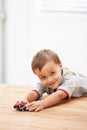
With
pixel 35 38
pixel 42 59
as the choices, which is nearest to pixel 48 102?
pixel 42 59

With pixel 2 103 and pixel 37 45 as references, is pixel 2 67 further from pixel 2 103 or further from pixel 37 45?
pixel 2 103

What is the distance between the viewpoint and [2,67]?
8.19 ft

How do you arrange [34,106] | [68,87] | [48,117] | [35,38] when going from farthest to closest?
[35,38]
[68,87]
[34,106]
[48,117]

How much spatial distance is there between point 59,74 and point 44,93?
0.17 m

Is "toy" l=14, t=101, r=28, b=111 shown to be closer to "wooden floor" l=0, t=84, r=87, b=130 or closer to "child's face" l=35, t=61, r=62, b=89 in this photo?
"wooden floor" l=0, t=84, r=87, b=130

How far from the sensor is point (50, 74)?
1.34 meters

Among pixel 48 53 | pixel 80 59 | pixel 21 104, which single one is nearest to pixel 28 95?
pixel 21 104

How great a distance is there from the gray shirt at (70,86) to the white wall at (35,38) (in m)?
0.72

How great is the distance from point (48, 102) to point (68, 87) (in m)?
0.14

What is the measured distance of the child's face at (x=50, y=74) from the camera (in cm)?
132

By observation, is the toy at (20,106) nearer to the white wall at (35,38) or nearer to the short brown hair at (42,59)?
the short brown hair at (42,59)

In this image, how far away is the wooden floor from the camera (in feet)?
3.48

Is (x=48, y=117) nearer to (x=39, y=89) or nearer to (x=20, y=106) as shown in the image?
(x=20, y=106)

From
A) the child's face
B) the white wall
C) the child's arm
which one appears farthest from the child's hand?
the white wall
